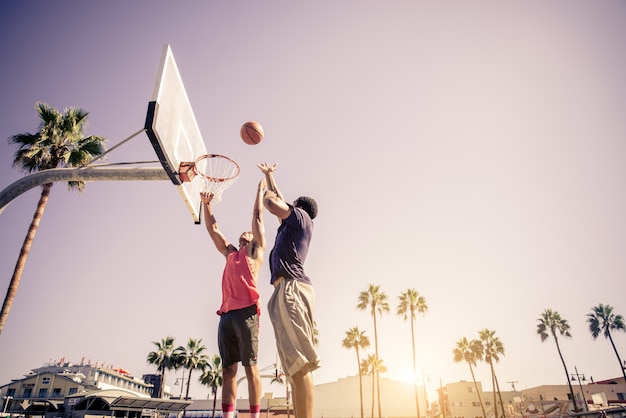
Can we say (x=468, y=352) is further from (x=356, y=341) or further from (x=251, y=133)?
(x=251, y=133)

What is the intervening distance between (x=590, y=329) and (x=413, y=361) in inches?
1074

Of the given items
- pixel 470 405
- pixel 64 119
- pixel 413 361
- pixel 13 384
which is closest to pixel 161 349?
pixel 13 384

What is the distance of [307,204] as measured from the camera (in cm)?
435

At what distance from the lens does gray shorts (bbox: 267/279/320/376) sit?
3.24 meters

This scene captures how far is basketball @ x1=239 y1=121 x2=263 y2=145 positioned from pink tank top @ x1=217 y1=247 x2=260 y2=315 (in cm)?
253

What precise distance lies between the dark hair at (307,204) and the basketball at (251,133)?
2.85m

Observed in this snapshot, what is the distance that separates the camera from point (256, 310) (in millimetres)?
4723

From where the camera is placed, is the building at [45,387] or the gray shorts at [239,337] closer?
the gray shorts at [239,337]

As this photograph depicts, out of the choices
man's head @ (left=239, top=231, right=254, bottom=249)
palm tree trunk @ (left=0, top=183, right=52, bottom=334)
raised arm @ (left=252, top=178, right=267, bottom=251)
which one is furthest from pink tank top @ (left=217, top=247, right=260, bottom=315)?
palm tree trunk @ (left=0, top=183, right=52, bottom=334)

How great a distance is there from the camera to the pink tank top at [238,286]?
4.68 m

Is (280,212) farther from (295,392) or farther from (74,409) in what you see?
(74,409)

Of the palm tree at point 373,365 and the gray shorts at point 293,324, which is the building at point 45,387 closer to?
the palm tree at point 373,365

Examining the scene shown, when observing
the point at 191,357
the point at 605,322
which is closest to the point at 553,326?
the point at 605,322

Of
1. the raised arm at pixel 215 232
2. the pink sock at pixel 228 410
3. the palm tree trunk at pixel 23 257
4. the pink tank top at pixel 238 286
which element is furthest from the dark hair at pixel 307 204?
the palm tree trunk at pixel 23 257
